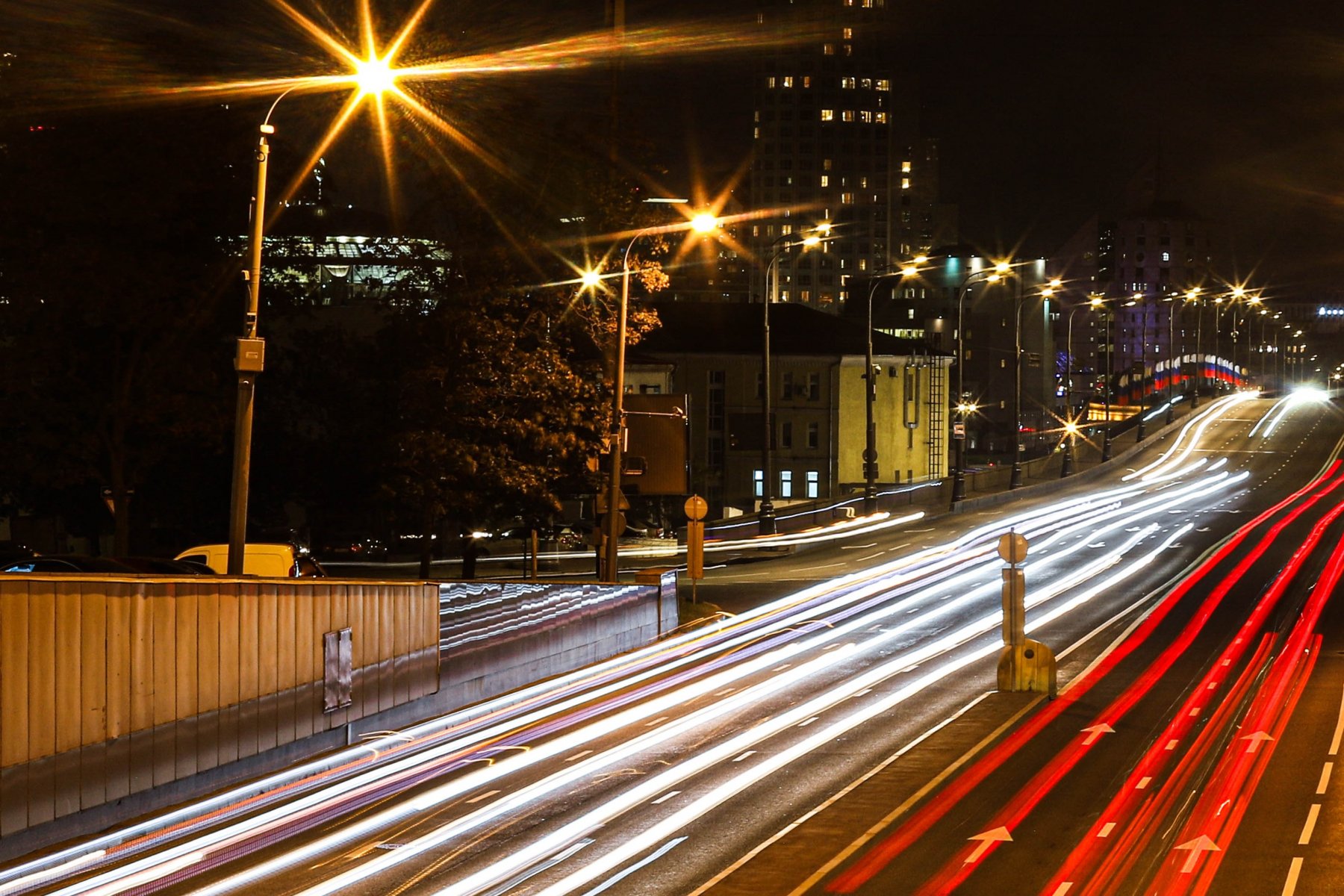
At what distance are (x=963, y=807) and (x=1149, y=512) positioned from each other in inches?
1913

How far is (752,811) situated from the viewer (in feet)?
53.1

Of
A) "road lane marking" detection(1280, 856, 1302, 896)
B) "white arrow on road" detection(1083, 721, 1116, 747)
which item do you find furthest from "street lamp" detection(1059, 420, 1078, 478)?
"road lane marking" detection(1280, 856, 1302, 896)

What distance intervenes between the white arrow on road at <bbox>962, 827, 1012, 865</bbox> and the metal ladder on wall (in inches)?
3265

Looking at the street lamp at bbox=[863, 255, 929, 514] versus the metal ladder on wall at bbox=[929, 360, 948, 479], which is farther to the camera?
the metal ladder on wall at bbox=[929, 360, 948, 479]

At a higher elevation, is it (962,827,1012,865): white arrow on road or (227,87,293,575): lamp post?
(227,87,293,575): lamp post

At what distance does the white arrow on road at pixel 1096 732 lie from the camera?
68.2ft

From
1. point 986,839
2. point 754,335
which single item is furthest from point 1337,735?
point 754,335

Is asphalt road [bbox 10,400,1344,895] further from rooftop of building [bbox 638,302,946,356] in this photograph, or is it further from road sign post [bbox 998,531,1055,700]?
rooftop of building [bbox 638,302,946,356]

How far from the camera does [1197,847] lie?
47.4ft

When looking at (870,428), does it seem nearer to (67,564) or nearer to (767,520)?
(767,520)

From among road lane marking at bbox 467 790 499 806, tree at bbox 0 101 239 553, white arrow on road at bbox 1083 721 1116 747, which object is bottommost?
white arrow on road at bbox 1083 721 1116 747

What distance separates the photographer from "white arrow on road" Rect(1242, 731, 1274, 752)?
65.4 feet

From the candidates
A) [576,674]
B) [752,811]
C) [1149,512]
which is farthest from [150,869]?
[1149,512]

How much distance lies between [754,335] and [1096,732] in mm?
72758
